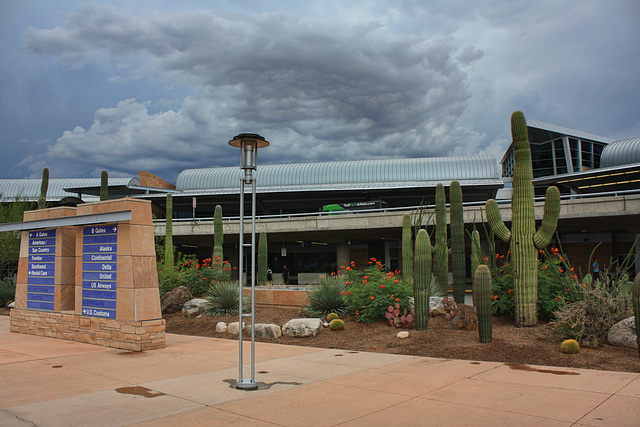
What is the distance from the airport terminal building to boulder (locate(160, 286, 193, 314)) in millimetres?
18281

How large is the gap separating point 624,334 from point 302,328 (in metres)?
6.73

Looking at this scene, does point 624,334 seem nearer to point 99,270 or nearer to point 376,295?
point 376,295

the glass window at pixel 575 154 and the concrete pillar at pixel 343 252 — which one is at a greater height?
the glass window at pixel 575 154

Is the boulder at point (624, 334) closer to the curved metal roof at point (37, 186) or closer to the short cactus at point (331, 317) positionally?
the short cactus at point (331, 317)

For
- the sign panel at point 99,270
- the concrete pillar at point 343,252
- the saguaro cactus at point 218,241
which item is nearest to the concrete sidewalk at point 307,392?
the sign panel at point 99,270

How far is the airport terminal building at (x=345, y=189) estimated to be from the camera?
38.8 metres

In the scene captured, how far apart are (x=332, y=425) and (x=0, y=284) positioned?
23.3 m

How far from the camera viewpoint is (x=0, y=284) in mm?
23016

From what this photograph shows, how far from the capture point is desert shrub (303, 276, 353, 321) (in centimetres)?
1402

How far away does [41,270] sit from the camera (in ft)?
43.5

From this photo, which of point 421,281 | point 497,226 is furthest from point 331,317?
point 497,226

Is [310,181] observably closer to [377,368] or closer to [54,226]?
[54,226]

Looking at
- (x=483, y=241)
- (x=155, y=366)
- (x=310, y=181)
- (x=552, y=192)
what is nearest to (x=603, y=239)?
(x=483, y=241)

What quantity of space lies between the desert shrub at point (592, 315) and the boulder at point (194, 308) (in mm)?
10712
